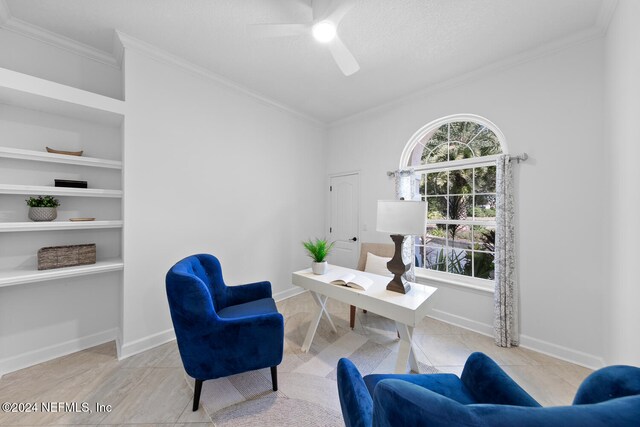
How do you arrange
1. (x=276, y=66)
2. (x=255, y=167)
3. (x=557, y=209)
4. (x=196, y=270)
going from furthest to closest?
(x=255, y=167) → (x=276, y=66) → (x=557, y=209) → (x=196, y=270)

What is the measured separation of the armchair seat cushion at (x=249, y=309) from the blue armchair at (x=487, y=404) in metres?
1.11

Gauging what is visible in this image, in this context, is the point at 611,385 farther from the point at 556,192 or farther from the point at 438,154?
the point at 438,154

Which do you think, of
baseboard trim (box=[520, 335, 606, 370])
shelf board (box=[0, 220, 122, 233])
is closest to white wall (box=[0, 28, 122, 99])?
shelf board (box=[0, 220, 122, 233])

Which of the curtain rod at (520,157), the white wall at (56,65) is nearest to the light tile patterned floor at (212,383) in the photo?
the curtain rod at (520,157)

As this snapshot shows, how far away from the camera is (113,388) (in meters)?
1.74

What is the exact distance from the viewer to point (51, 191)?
76.0 inches

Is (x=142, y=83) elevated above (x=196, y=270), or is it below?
above

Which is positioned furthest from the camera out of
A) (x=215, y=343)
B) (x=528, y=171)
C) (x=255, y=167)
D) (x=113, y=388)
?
(x=255, y=167)

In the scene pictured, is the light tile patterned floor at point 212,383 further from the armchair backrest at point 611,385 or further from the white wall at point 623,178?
the armchair backrest at point 611,385

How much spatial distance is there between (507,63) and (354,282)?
269 centimetres

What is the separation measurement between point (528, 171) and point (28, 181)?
14.9 feet

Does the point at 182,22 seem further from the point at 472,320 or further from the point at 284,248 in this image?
the point at 472,320

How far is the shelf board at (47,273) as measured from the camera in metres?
1.75

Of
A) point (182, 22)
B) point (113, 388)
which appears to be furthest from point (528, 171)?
point (113, 388)
